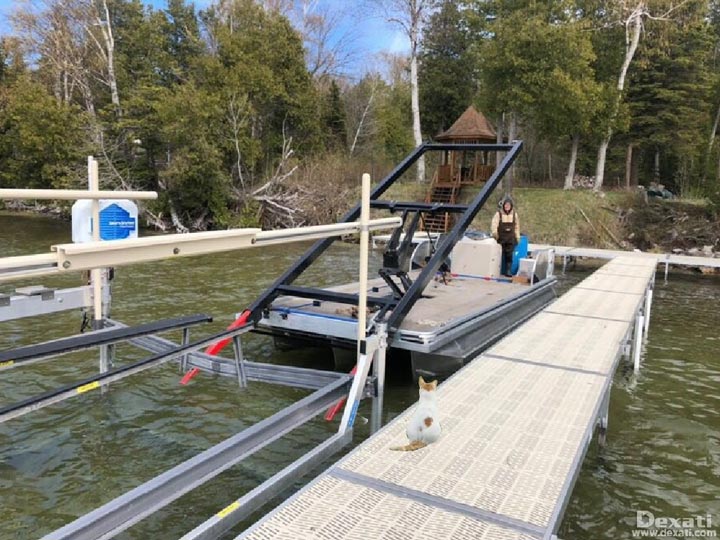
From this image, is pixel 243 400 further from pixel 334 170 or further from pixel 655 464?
pixel 334 170

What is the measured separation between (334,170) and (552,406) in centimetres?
2241

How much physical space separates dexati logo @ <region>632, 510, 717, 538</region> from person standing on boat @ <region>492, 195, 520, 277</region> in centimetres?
574

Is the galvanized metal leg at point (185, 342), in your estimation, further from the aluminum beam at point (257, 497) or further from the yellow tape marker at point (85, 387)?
the aluminum beam at point (257, 497)

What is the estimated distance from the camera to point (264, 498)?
116 inches

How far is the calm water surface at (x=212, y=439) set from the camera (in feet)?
12.3

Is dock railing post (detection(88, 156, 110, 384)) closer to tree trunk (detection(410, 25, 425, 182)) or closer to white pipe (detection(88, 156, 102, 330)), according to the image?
white pipe (detection(88, 156, 102, 330))

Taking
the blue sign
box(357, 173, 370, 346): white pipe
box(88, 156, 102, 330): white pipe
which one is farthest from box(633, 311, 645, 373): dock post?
box(88, 156, 102, 330): white pipe

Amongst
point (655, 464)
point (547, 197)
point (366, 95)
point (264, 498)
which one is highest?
point (366, 95)

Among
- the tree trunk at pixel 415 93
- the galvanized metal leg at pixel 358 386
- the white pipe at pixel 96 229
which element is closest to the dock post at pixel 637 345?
the galvanized metal leg at pixel 358 386

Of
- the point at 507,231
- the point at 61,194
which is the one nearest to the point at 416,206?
the point at 61,194

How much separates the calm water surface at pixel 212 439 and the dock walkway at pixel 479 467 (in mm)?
705

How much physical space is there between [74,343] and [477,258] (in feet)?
22.3

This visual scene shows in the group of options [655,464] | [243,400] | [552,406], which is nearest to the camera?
[552,406]

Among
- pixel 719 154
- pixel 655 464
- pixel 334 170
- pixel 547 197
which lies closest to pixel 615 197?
pixel 547 197
